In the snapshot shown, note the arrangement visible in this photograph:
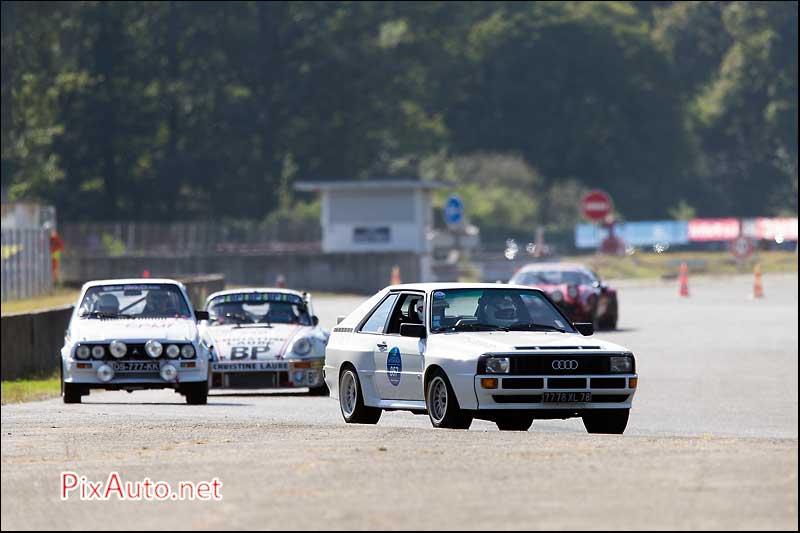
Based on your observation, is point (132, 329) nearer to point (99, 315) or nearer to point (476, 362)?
point (99, 315)

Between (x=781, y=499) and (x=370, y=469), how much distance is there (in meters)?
2.46

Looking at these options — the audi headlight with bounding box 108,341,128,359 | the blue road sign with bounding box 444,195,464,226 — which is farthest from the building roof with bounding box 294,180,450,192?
the audi headlight with bounding box 108,341,128,359

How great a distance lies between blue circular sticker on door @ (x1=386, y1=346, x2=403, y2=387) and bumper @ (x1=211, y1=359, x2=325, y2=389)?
18.1 feet

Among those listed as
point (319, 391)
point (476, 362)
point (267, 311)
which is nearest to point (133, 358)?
point (319, 391)

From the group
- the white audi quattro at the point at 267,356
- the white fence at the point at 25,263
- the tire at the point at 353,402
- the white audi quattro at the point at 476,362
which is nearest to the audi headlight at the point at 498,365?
the white audi quattro at the point at 476,362

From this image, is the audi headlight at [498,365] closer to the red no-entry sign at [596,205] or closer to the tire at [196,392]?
the tire at [196,392]

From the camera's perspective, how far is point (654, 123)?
101562mm

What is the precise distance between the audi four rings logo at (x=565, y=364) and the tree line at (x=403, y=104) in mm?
64700

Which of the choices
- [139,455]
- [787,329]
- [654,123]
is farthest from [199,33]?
[139,455]

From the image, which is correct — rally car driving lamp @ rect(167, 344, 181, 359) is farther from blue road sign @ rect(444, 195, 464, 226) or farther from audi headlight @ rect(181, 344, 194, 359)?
blue road sign @ rect(444, 195, 464, 226)

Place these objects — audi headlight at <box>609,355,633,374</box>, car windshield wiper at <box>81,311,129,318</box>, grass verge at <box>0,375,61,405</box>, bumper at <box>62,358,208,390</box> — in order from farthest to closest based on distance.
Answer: grass verge at <box>0,375,61,405</box> → car windshield wiper at <box>81,311,129,318</box> → bumper at <box>62,358,208,390</box> → audi headlight at <box>609,355,633,374</box>

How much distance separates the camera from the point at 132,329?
19.9 m

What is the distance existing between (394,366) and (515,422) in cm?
115

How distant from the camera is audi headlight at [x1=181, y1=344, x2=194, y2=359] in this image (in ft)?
64.0
